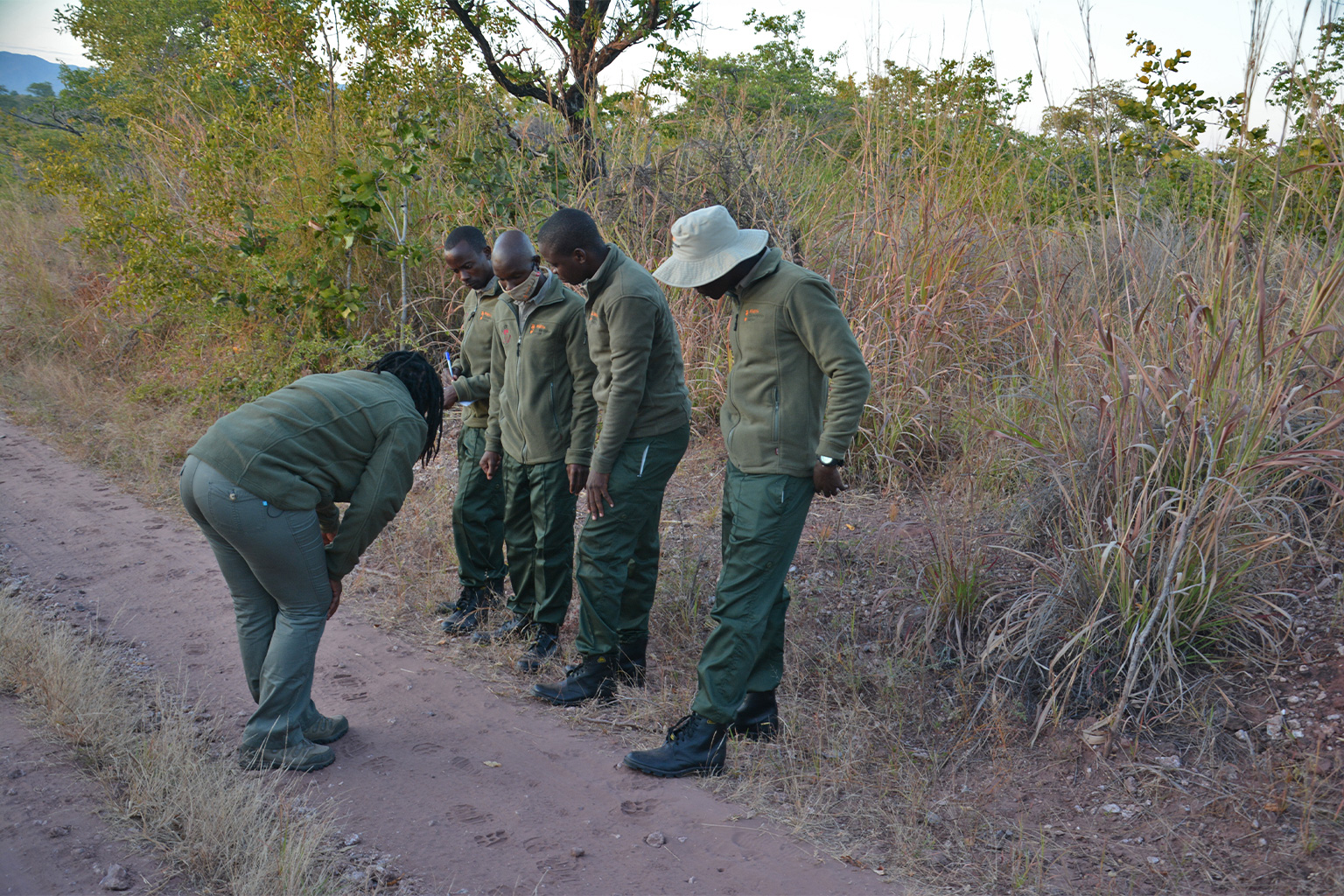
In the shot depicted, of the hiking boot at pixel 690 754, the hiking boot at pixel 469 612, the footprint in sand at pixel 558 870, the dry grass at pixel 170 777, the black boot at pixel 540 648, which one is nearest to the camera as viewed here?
the dry grass at pixel 170 777

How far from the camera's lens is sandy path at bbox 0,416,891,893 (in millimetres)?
2600

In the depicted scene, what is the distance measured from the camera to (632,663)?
3.76 m

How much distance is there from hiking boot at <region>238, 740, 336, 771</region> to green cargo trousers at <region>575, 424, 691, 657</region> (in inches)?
41.0

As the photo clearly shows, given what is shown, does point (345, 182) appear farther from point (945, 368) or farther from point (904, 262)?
point (945, 368)

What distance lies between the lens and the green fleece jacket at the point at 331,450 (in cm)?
274

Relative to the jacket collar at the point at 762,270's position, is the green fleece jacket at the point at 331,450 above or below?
below

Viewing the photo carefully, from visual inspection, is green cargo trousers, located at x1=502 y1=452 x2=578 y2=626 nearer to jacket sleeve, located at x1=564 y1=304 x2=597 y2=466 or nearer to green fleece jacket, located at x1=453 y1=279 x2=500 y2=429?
jacket sleeve, located at x1=564 y1=304 x2=597 y2=466

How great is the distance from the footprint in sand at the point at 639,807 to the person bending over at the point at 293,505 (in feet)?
3.33

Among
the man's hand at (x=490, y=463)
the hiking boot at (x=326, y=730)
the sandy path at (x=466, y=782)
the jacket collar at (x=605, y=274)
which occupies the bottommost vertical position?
the sandy path at (x=466, y=782)

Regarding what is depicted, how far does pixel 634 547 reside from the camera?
3590 mm

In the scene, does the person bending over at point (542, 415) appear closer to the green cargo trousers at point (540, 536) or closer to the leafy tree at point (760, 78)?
the green cargo trousers at point (540, 536)

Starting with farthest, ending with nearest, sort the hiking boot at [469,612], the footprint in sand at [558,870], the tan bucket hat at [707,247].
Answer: the hiking boot at [469,612] < the tan bucket hat at [707,247] < the footprint in sand at [558,870]

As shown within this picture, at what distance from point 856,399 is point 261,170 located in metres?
6.64

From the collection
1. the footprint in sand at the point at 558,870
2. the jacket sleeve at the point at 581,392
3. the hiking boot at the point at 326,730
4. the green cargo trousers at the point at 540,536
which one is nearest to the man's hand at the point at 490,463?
the green cargo trousers at the point at 540,536
